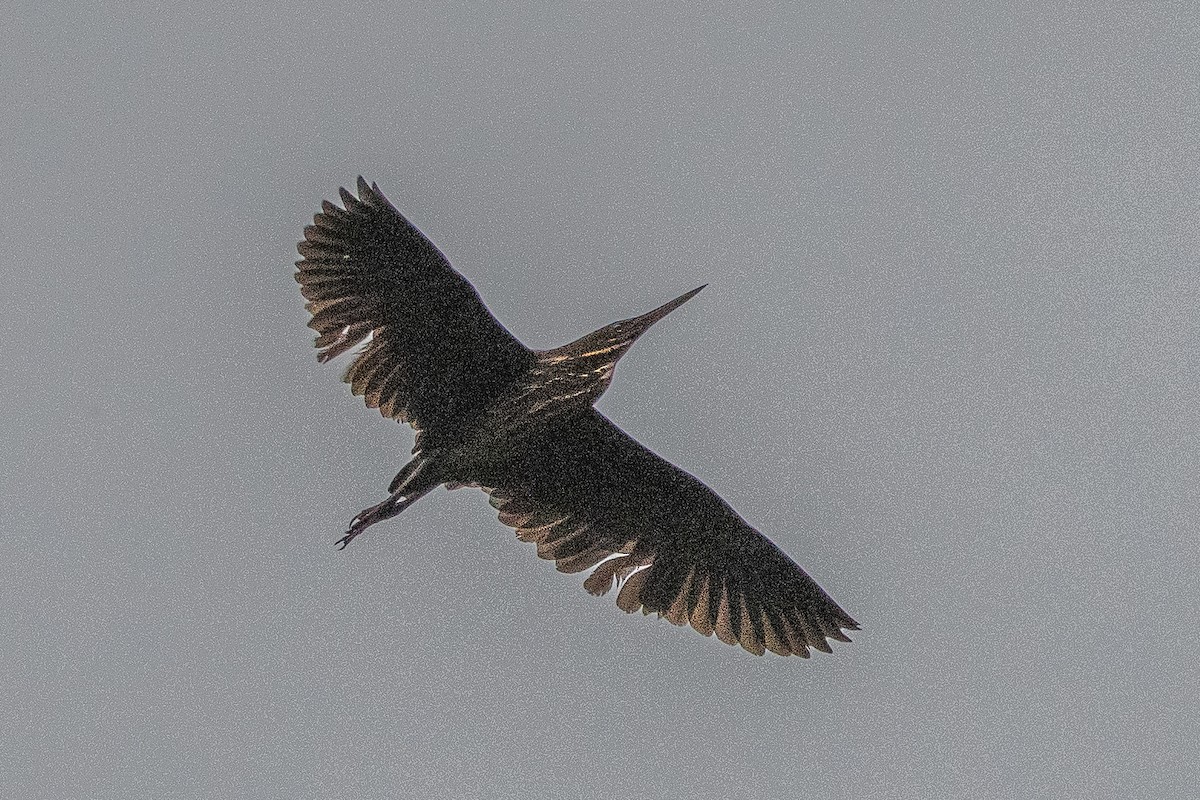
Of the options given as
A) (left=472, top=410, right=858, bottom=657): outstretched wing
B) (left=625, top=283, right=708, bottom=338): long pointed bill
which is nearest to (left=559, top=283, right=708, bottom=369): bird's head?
(left=625, top=283, right=708, bottom=338): long pointed bill

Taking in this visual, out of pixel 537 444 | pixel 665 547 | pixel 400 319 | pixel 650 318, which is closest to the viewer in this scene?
pixel 650 318

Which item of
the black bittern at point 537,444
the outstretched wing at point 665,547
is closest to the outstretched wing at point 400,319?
the black bittern at point 537,444

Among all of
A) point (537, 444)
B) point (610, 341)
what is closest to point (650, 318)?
point (610, 341)

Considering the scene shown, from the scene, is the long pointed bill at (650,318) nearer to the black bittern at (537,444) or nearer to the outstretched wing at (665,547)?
the black bittern at (537,444)

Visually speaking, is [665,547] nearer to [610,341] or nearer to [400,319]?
[610,341]

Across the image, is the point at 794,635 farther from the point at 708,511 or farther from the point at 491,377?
the point at 491,377

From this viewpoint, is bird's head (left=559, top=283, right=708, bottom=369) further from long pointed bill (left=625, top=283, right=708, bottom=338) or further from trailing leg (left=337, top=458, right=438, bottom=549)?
trailing leg (left=337, top=458, right=438, bottom=549)
